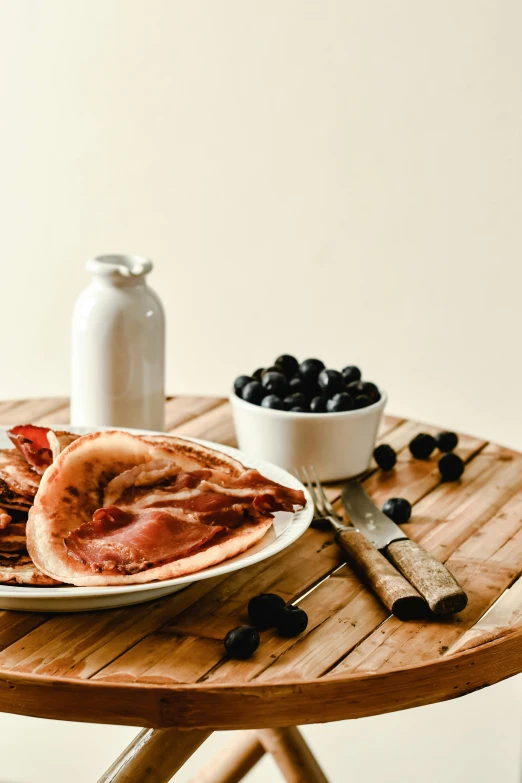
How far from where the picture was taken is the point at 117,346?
1.49m

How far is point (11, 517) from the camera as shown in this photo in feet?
3.44

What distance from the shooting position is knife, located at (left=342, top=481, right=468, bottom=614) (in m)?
Answer: 0.99

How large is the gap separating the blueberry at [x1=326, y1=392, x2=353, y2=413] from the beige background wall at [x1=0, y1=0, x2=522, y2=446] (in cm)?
139

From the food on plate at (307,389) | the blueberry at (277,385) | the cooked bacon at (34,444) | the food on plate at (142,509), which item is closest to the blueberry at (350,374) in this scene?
the food on plate at (307,389)

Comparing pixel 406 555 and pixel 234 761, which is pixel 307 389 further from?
pixel 234 761

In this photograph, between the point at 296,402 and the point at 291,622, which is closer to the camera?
the point at 291,622

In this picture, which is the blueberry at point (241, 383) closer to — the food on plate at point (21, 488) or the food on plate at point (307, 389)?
the food on plate at point (307, 389)

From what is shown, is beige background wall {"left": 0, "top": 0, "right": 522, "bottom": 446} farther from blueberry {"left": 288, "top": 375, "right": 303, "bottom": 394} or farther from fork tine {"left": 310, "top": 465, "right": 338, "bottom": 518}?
fork tine {"left": 310, "top": 465, "right": 338, "bottom": 518}

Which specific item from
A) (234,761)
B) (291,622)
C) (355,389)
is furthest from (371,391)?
(234,761)

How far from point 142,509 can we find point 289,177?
74.0 inches

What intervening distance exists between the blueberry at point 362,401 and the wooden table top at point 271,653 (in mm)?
280

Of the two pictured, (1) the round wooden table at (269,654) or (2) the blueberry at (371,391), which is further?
(2) the blueberry at (371,391)

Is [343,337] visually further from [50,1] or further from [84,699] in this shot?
[84,699]

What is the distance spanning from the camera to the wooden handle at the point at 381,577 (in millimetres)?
992
